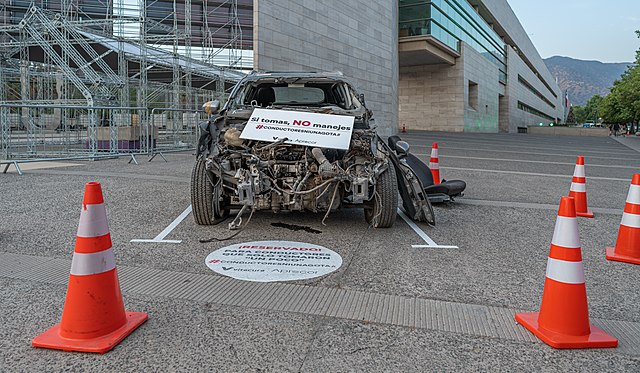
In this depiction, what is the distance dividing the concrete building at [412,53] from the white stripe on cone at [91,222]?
60.9 ft

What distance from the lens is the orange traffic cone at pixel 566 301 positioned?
2752 millimetres

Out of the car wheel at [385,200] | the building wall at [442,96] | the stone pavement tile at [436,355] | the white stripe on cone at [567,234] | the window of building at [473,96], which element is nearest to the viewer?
the stone pavement tile at [436,355]

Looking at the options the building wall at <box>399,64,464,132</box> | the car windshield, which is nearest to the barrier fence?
the car windshield

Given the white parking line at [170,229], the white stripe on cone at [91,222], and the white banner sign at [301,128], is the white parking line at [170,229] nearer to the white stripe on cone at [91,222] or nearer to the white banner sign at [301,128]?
the white banner sign at [301,128]

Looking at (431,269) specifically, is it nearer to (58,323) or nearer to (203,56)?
(58,323)

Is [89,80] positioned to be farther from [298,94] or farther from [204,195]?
[204,195]

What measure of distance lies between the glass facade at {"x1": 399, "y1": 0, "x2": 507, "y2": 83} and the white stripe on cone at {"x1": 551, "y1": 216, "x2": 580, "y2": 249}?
36.7 meters

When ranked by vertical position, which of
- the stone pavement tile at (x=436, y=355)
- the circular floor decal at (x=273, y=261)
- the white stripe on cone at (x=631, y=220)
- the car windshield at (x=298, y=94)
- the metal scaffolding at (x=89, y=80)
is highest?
the metal scaffolding at (x=89, y=80)

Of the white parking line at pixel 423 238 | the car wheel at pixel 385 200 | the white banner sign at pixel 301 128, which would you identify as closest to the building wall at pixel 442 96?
the white parking line at pixel 423 238

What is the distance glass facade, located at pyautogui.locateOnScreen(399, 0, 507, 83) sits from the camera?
3703 cm

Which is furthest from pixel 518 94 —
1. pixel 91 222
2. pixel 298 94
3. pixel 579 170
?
pixel 91 222

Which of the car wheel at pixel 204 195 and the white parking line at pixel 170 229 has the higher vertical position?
the car wheel at pixel 204 195

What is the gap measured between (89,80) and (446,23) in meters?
30.4

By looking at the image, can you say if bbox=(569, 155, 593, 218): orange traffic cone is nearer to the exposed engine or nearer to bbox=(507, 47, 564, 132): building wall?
the exposed engine
